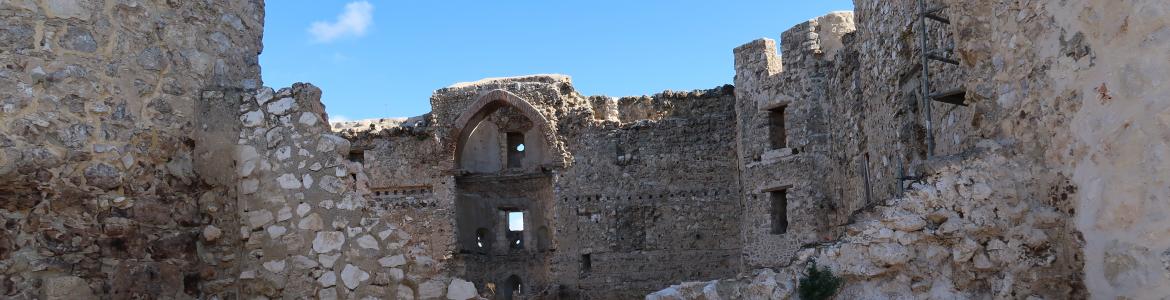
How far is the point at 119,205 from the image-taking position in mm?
5398

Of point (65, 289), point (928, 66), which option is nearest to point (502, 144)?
point (928, 66)

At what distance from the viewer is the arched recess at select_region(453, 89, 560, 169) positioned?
19984 mm

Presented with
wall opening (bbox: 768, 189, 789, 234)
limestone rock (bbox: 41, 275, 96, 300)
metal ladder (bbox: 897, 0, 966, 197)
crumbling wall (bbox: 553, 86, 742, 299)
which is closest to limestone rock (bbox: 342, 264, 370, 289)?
limestone rock (bbox: 41, 275, 96, 300)

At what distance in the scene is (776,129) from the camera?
53.9 ft

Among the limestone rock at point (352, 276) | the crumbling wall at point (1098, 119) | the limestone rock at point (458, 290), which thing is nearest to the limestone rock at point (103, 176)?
the limestone rock at point (352, 276)

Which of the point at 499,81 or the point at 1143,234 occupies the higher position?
the point at 499,81

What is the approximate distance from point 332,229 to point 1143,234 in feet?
12.8

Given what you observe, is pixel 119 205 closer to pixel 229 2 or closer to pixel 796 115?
pixel 229 2

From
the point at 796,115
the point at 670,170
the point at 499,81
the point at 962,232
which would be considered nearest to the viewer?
the point at 962,232

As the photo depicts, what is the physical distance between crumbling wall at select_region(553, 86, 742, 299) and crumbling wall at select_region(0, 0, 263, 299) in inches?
525

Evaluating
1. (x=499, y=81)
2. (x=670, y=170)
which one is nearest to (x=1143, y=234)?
(x=670, y=170)

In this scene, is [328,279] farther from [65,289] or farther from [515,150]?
[515,150]

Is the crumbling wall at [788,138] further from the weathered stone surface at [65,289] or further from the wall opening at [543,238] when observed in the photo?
the weathered stone surface at [65,289]

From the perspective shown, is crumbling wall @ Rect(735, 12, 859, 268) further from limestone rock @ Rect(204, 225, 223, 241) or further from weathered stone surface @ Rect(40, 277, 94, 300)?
weathered stone surface @ Rect(40, 277, 94, 300)
